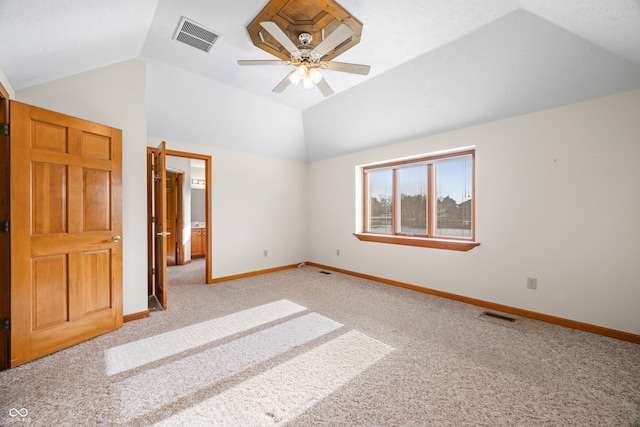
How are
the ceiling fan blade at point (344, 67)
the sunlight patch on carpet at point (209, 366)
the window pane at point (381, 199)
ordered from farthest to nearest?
the window pane at point (381, 199) < the ceiling fan blade at point (344, 67) < the sunlight patch on carpet at point (209, 366)

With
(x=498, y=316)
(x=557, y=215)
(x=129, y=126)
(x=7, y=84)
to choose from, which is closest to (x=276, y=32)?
(x=129, y=126)

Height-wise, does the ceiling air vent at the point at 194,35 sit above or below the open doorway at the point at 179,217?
above

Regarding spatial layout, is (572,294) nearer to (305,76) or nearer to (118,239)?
(305,76)

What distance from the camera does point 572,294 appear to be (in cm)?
281

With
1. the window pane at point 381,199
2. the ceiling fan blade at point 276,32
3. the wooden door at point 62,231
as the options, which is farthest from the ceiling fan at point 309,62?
the window pane at point 381,199

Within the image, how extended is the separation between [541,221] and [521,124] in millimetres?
1164

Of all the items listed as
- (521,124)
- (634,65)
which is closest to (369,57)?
(521,124)

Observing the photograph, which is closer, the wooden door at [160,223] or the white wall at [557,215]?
the white wall at [557,215]

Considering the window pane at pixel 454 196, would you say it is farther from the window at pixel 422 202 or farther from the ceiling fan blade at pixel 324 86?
the ceiling fan blade at pixel 324 86

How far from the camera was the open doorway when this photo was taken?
361cm

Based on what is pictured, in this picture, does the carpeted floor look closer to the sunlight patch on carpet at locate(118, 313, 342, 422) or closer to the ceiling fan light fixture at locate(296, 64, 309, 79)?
the sunlight patch on carpet at locate(118, 313, 342, 422)

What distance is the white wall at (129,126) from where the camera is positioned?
2654 mm

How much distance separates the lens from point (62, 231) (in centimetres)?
232

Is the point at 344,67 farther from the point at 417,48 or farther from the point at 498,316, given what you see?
the point at 498,316
